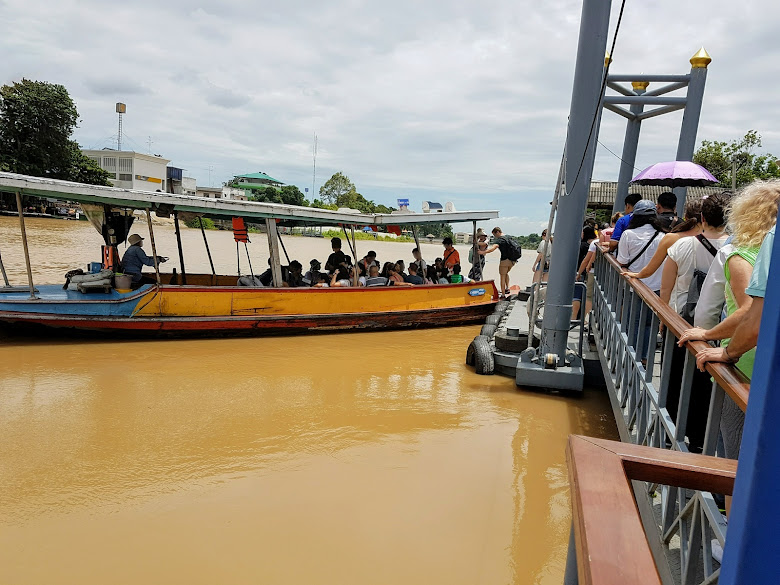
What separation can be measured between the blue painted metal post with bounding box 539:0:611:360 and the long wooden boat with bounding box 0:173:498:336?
4.29 metres

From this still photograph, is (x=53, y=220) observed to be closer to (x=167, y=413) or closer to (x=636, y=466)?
(x=167, y=413)

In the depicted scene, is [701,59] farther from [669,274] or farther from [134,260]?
[134,260]

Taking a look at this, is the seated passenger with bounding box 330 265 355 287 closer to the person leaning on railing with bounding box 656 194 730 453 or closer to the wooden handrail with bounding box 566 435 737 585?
the person leaning on railing with bounding box 656 194 730 453

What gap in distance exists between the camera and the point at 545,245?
7.11 m

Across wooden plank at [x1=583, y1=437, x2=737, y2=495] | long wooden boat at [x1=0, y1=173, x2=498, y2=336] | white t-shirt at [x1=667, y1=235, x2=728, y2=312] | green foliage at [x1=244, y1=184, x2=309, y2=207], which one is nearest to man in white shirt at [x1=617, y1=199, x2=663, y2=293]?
white t-shirt at [x1=667, y1=235, x2=728, y2=312]

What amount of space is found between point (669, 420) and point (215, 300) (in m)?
7.77

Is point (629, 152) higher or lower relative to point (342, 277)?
higher

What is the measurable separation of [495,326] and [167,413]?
5.79m

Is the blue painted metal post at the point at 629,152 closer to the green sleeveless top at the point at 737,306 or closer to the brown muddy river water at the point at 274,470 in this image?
the brown muddy river water at the point at 274,470

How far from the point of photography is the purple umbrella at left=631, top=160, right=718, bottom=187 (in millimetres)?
8039

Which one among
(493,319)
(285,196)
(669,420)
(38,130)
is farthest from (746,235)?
(285,196)

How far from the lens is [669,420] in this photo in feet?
10.1

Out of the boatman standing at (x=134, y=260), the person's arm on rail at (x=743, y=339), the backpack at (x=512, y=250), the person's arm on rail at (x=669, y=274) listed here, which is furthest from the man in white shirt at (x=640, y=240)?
the backpack at (x=512, y=250)

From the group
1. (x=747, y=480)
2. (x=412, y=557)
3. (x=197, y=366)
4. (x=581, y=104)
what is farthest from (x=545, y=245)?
(x=747, y=480)
